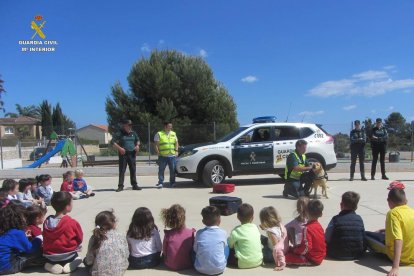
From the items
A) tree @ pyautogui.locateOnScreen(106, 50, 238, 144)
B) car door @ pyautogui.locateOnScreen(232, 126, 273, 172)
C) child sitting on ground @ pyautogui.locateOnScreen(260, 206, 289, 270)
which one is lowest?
child sitting on ground @ pyautogui.locateOnScreen(260, 206, 289, 270)

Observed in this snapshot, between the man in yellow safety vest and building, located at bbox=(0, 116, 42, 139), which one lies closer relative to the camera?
the man in yellow safety vest

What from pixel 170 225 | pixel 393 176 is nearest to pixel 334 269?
pixel 170 225

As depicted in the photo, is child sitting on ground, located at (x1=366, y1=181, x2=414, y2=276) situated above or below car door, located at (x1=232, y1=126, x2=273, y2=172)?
below

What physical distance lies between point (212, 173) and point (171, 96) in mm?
22571

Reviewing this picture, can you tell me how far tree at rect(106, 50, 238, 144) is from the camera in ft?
108

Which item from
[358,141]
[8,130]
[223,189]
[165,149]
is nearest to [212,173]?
[223,189]

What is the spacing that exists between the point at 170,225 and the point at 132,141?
6842mm

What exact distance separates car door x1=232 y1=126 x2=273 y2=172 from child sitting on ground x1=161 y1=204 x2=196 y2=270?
6979 millimetres

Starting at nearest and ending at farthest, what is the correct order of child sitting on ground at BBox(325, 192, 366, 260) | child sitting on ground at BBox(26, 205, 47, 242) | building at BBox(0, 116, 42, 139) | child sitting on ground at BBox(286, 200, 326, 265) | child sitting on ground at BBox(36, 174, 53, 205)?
child sitting on ground at BBox(286, 200, 326, 265) → child sitting on ground at BBox(325, 192, 366, 260) → child sitting on ground at BBox(26, 205, 47, 242) → child sitting on ground at BBox(36, 174, 53, 205) → building at BBox(0, 116, 42, 139)

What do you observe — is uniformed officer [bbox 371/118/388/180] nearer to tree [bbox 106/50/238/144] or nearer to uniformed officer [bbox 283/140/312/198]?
uniformed officer [bbox 283/140/312/198]

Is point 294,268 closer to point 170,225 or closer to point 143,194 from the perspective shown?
point 170,225

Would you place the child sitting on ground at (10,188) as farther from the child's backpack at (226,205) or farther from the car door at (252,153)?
the car door at (252,153)

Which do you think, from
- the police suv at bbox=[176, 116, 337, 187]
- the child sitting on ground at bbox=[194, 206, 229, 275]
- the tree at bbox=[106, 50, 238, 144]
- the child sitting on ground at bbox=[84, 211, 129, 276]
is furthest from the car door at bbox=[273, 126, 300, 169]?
the tree at bbox=[106, 50, 238, 144]

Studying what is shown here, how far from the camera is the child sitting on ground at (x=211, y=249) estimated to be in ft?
14.4
